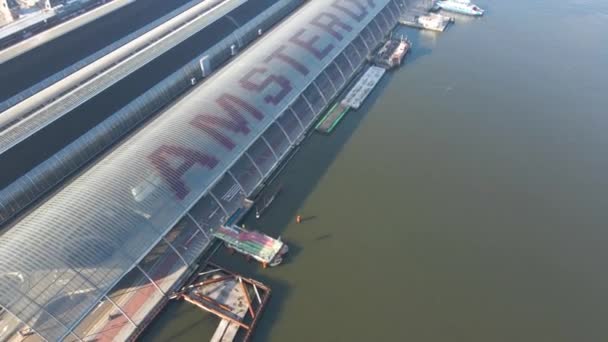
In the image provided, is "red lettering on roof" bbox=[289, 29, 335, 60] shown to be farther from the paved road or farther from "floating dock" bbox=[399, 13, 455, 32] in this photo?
"floating dock" bbox=[399, 13, 455, 32]

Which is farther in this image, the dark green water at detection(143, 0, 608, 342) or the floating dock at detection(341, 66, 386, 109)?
the floating dock at detection(341, 66, 386, 109)

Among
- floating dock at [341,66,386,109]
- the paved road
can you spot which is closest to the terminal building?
floating dock at [341,66,386,109]

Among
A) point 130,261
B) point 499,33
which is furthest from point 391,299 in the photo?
point 499,33

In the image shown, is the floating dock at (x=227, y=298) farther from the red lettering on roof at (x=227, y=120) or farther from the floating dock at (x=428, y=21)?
the floating dock at (x=428, y=21)

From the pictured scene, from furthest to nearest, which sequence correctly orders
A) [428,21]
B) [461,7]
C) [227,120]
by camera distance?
1. [461,7]
2. [428,21]
3. [227,120]

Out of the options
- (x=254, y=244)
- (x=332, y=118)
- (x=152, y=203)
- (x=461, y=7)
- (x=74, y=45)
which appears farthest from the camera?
(x=461, y=7)

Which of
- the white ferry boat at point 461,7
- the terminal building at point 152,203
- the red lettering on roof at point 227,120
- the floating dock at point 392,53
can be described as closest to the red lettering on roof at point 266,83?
the terminal building at point 152,203

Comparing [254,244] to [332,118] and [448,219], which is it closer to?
[448,219]

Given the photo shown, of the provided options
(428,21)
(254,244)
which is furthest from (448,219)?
(428,21)
